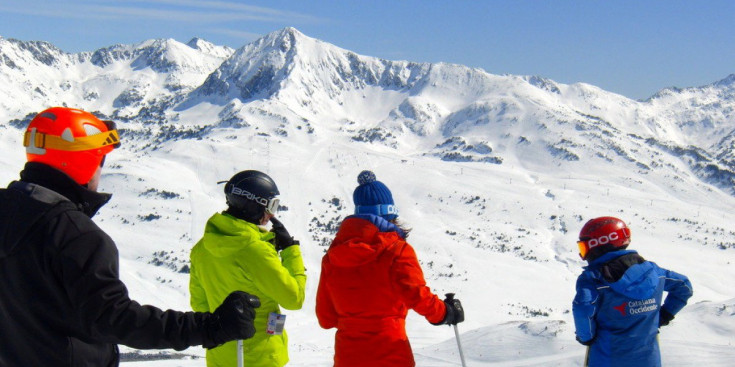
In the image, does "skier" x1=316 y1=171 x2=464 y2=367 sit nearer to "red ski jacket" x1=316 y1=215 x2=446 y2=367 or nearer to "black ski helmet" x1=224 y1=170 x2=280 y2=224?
"red ski jacket" x1=316 y1=215 x2=446 y2=367

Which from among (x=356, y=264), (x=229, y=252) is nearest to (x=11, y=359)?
(x=229, y=252)

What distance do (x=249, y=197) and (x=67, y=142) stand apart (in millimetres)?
2021

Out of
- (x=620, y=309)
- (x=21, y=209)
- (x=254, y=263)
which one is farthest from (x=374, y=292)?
(x=21, y=209)

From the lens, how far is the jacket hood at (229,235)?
475cm

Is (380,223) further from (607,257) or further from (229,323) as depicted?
(229,323)

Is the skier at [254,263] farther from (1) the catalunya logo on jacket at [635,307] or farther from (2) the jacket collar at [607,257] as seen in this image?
(1) the catalunya logo on jacket at [635,307]

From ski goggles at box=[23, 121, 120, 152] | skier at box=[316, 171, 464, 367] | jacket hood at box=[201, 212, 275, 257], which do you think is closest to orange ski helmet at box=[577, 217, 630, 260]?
skier at box=[316, 171, 464, 367]

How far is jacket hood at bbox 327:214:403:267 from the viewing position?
4.93 meters

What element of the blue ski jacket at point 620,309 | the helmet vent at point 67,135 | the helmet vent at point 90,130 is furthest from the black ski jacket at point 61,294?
the blue ski jacket at point 620,309

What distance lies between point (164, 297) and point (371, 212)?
7178 centimetres

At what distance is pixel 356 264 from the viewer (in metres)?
4.99

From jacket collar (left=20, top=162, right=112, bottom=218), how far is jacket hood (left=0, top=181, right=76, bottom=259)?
0.11 meters

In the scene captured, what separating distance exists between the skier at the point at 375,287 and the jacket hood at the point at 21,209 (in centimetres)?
260

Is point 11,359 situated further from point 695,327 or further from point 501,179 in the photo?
point 501,179
